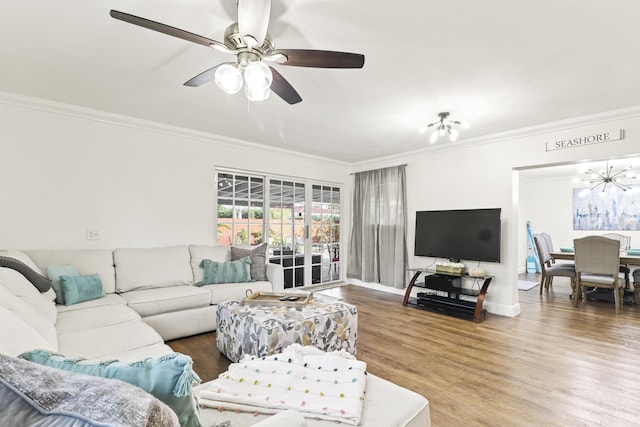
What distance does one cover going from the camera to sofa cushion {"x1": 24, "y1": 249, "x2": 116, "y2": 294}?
298cm

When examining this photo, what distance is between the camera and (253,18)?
1.55 m

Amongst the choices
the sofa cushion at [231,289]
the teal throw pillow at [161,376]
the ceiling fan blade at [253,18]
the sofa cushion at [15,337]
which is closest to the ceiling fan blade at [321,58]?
the ceiling fan blade at [253,18]

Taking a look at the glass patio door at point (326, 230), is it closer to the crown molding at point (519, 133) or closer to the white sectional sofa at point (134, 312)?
the crown molding at point (519, 133)

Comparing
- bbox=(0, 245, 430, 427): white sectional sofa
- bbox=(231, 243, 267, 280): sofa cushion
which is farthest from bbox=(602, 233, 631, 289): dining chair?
bbox=(231, 243, 267, 280): sofa cushion

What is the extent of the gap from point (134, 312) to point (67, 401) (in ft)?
7.67

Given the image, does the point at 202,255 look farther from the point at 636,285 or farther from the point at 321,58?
the point at 636,285

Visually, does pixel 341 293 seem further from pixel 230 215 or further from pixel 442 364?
pixel 442 364

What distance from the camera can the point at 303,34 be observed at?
205 cm

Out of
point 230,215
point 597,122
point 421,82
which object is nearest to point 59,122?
point 230,215

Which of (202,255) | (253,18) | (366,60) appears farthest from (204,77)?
(202,255)

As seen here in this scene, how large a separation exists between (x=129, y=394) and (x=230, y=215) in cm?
410

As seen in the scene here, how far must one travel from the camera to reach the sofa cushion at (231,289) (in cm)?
336

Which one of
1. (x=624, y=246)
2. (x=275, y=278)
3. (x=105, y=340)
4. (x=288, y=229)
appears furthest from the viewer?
(x=624, y=246)

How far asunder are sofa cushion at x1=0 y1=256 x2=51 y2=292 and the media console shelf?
13.6 feet
